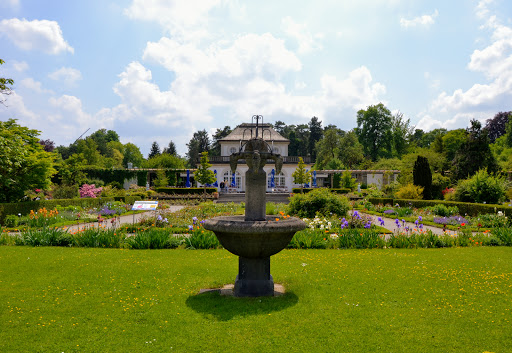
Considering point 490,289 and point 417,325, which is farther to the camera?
point 490,289

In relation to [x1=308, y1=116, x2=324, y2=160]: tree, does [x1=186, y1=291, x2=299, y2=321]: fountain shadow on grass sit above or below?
below

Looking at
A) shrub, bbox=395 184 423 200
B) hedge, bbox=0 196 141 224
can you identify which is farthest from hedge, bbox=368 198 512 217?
hedge, bbox=0 196 141 224

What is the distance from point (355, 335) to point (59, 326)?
11.4 feet

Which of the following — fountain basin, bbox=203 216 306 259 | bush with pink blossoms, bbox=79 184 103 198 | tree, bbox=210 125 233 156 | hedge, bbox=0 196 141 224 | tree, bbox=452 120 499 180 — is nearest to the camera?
fountain basin, bbox=203 216 306 259

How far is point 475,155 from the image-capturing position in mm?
30344

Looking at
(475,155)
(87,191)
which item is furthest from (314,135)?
(87,191)

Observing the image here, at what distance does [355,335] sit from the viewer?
405 centimetres

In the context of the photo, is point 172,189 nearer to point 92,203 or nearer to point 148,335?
point 92,203

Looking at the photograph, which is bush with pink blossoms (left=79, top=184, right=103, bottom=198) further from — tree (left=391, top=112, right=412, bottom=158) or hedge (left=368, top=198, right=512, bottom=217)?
tree (left=391, top=112, right=412, bottom=158)

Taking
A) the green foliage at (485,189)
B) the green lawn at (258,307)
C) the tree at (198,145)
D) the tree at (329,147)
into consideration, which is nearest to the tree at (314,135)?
the tree at (329,147)

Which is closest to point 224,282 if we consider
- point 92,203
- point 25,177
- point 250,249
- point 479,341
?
point 250,249

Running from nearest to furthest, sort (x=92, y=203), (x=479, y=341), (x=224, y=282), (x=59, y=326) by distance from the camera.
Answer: (x=479, y=341), (x=59, y=326), (x=224, y=282), (x=92, y=203)

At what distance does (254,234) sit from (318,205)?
11.2m

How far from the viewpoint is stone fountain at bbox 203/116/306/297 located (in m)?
4.97
